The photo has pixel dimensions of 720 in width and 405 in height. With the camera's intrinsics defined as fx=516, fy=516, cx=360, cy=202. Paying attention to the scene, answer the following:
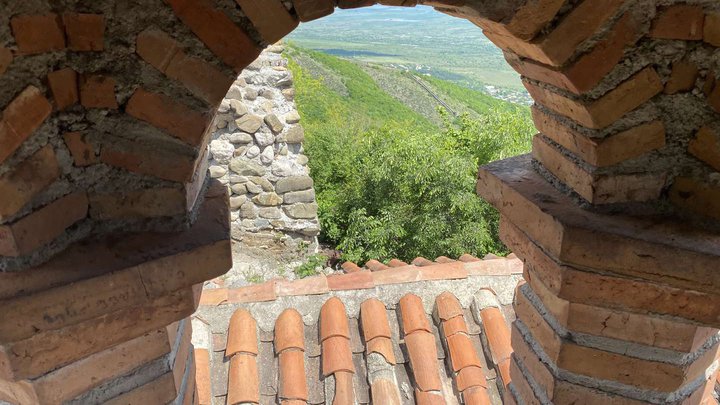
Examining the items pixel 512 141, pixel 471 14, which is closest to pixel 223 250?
pixel 471 14

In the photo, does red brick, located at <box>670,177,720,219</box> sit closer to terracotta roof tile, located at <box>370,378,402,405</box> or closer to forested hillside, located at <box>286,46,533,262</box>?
terracotta roof tile, located at <box>370,378,402,405</box>

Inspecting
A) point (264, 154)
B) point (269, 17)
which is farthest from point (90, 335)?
point (264, 154)

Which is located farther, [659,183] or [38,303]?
[659,183]

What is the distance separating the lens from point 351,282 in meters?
2.57

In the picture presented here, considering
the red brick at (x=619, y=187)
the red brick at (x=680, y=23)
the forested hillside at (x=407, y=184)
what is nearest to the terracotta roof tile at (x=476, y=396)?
the red brick at (x=619, y=187)

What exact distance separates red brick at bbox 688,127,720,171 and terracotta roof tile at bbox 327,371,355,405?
1.46 meters

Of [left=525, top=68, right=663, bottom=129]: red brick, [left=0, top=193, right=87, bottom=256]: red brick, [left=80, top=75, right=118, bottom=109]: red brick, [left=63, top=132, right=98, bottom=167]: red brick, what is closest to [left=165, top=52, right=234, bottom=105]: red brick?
[left=80, top=75, right=118, bottom=109]: red brick

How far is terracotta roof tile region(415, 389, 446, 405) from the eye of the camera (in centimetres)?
206

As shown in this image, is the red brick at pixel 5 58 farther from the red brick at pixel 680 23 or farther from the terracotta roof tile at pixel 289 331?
the terracotta roof tile at pixel 289 331

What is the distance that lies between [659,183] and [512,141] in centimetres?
1004

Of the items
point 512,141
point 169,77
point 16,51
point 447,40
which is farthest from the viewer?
point 447,40

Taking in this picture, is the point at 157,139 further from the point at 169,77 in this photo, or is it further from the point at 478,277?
the point at 478,277

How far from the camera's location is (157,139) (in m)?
1.10

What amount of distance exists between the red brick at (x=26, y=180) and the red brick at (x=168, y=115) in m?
0.18
